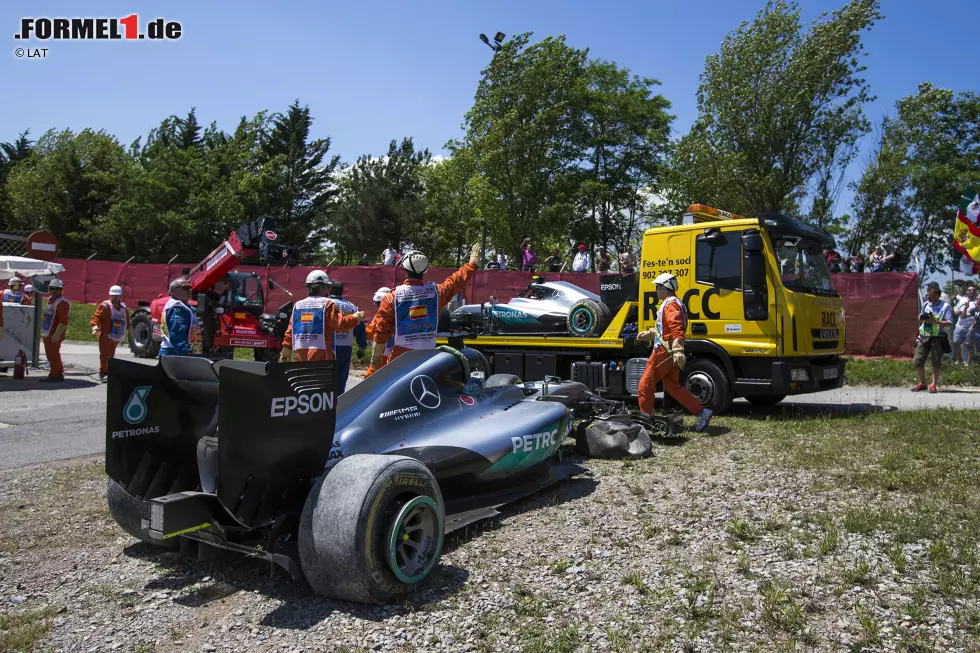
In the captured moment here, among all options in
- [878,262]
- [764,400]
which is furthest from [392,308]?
[878,262]

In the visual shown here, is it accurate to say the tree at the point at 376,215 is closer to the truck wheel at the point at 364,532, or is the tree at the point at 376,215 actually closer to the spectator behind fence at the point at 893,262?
the spectator behind fence at the point at 893,262

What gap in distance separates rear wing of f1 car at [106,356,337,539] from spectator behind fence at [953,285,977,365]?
14.4m

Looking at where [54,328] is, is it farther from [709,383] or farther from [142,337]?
[709,383]

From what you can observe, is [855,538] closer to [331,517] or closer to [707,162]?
[331,517]

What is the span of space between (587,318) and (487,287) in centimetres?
936

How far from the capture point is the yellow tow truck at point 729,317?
8.98 metres

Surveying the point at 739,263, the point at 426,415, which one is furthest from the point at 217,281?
the point at 426,415

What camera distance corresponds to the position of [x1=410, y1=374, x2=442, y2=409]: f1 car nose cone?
193 inches

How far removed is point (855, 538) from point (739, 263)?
17.3ft

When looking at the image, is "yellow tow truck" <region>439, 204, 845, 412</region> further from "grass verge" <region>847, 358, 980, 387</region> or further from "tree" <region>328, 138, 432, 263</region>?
"tree" <region>328, 138, 432, 263</region>

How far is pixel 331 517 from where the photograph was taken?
11.6 feet

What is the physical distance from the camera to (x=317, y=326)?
24.0 ft

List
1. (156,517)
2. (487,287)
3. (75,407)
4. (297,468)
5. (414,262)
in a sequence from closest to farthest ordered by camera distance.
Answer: (156,517), (297,468), (414,262), (75,407), (487,287)

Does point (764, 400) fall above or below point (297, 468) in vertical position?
below
